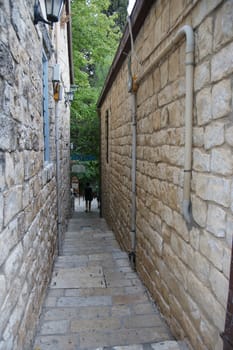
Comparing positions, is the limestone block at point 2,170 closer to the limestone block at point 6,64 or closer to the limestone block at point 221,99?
the limestone block at point 6,64

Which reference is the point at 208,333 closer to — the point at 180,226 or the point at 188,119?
the point at 180,226

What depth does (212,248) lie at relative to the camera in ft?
5.47

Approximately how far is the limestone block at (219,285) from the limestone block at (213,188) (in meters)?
0.40

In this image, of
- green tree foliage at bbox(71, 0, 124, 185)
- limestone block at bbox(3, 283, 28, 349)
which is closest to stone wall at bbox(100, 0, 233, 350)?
limestone block at bbox(3, 283, 28, 349)

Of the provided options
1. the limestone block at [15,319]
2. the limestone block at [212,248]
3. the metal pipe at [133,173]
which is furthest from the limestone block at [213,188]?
the metal pipe at [133,173]

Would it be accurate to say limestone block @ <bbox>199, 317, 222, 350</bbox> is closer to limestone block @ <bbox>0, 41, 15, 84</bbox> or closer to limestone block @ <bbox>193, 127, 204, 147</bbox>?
limestone block @ <bbox>193, 127, 204, 147</bbox>

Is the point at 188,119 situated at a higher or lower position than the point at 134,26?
lower

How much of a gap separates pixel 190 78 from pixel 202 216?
2.96 ft

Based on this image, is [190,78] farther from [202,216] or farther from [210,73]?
[202,216]

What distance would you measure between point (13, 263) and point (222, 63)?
1.61 meters

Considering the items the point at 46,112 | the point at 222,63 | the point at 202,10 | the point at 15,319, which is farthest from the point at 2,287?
the point at 46,112

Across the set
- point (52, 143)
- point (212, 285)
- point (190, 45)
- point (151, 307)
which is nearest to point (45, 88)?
point (52, 143)

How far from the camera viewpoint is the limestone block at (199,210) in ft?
5.81

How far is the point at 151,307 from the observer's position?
2881mm
